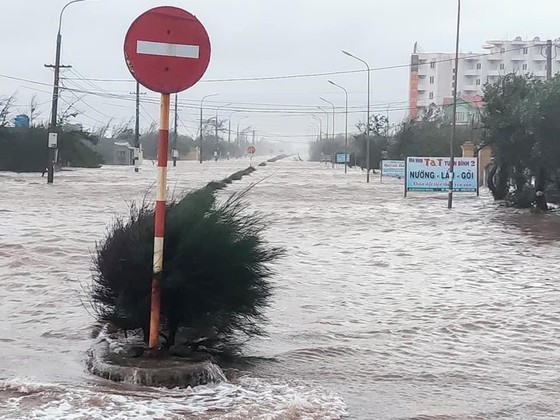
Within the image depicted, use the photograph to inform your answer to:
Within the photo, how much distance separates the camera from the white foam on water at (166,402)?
5559 mm

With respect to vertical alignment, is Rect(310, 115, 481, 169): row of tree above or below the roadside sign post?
above

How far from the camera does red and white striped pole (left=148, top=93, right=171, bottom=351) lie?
6422 mm

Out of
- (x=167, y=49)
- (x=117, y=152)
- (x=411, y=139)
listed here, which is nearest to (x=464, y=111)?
(x=411, y=139)

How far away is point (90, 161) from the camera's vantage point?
75062 millimetres

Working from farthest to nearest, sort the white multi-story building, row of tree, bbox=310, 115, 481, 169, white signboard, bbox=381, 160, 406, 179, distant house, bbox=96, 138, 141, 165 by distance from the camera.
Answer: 1. the white multi-story building
2. distant house, bbox=96, 138, 141, 165
3. row of tree, bbox=310, 115, 481, 169
4. white signboard, bbox=381, 160, 406, 179

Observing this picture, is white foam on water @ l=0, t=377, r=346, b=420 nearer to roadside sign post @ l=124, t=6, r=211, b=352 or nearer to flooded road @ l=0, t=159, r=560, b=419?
flooded road @ l=0, t=159, r=560, b=419

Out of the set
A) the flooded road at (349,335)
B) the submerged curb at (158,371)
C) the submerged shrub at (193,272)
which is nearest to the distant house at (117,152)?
the flooded road at (349,335)

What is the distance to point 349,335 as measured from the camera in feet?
28.8

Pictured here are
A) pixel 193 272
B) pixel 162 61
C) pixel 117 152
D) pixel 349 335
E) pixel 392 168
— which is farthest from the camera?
pixel 117 152

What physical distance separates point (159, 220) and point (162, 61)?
116 cm

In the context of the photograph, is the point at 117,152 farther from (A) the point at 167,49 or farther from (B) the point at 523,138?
(A) the point at 167,49

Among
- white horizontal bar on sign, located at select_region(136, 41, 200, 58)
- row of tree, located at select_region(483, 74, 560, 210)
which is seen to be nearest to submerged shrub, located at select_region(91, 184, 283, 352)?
white horizontal bar on sign, located at select_region(136, 41, 200, 58)

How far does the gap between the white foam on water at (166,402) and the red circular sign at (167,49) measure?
2201 mm

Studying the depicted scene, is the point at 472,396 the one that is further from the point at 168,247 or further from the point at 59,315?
the point at 59,315
